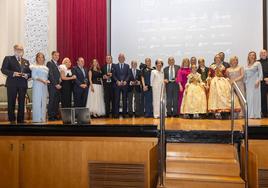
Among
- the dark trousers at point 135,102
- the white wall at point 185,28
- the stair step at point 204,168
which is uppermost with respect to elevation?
the white wall at point 185,28

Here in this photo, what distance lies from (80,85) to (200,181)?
4.05 meters

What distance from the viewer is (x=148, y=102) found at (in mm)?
7723

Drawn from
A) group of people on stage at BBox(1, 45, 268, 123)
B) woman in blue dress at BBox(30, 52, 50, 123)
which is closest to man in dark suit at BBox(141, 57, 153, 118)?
group of people on stage at BBox(1, 45, 268, 123)

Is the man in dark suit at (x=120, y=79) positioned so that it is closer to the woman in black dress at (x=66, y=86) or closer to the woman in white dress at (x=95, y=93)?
the woman in white dress at (x=95, y=93)

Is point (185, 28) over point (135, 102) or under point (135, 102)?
over

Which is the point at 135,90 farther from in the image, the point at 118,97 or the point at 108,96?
the point at 108,96

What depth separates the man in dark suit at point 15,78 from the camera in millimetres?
5656

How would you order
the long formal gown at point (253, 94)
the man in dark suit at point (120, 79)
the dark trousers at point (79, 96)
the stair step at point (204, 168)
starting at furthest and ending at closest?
the man in dark suit at point (120, 79)
the dark trousers at point (79, 96)
the long formal gown at point (253, 94)
the stair step at point (204, 168)

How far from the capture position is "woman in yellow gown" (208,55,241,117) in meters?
6.63

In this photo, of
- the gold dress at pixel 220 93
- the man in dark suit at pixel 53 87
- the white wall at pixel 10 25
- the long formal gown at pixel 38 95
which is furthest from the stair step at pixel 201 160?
the white wall at pixel 10 25

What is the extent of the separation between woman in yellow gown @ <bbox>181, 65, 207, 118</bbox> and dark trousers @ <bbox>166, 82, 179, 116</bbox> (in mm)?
444

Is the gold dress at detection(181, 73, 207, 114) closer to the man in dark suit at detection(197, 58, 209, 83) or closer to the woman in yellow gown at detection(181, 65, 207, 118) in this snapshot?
the woman in yellow gown at detection(181, 65, 207, 118)

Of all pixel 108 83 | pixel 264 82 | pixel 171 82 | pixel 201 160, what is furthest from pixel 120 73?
pixel 201 160

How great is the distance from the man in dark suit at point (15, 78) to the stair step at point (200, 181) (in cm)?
311
